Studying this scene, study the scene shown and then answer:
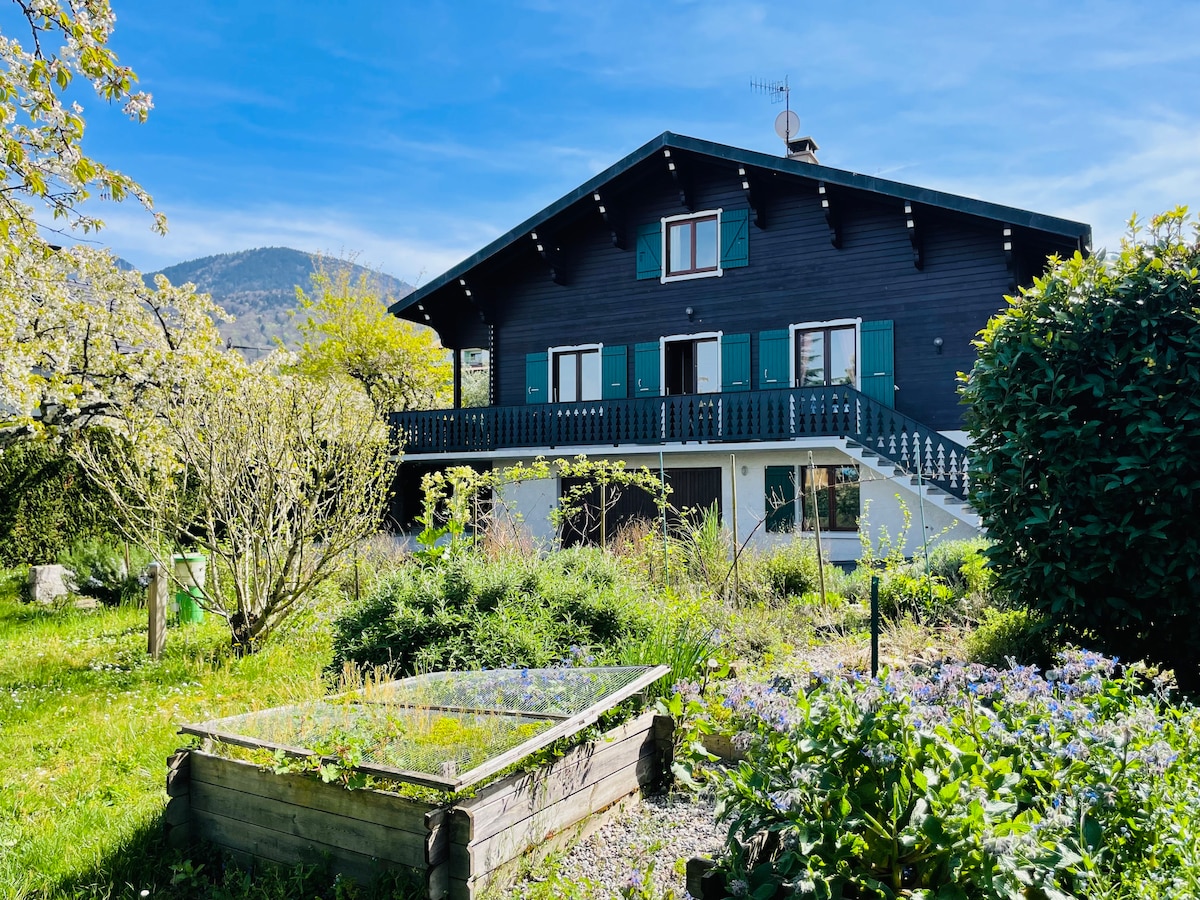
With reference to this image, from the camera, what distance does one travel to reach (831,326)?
1683 centimetres

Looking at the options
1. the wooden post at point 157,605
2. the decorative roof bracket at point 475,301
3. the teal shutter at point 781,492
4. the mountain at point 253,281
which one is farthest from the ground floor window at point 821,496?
the mountain at point 253,281

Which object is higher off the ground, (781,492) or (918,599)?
(781,492)

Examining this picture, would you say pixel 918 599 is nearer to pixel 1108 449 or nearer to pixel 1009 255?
pixel 1108 449

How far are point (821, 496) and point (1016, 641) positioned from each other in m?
10.8

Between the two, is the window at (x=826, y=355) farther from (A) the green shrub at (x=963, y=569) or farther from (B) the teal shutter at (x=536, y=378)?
(A) the green shrub at (x=963, y=569)

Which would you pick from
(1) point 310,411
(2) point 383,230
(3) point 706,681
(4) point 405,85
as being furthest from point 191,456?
(2) point 383,230

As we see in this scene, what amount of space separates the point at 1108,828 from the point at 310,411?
24.0 feet

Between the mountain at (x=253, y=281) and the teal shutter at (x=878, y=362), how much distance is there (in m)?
117

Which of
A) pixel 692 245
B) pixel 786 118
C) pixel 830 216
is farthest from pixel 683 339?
pixel 786 118

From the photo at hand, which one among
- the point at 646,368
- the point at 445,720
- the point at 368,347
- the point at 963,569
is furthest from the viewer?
the point at 368,347

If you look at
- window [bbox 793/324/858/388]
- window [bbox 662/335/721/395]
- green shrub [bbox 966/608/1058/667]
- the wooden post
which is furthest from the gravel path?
window [bbox 662/335/721/395]

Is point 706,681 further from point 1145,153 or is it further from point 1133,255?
point 1145,153

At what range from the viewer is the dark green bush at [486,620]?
4984mm

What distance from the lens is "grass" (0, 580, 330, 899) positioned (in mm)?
3643
